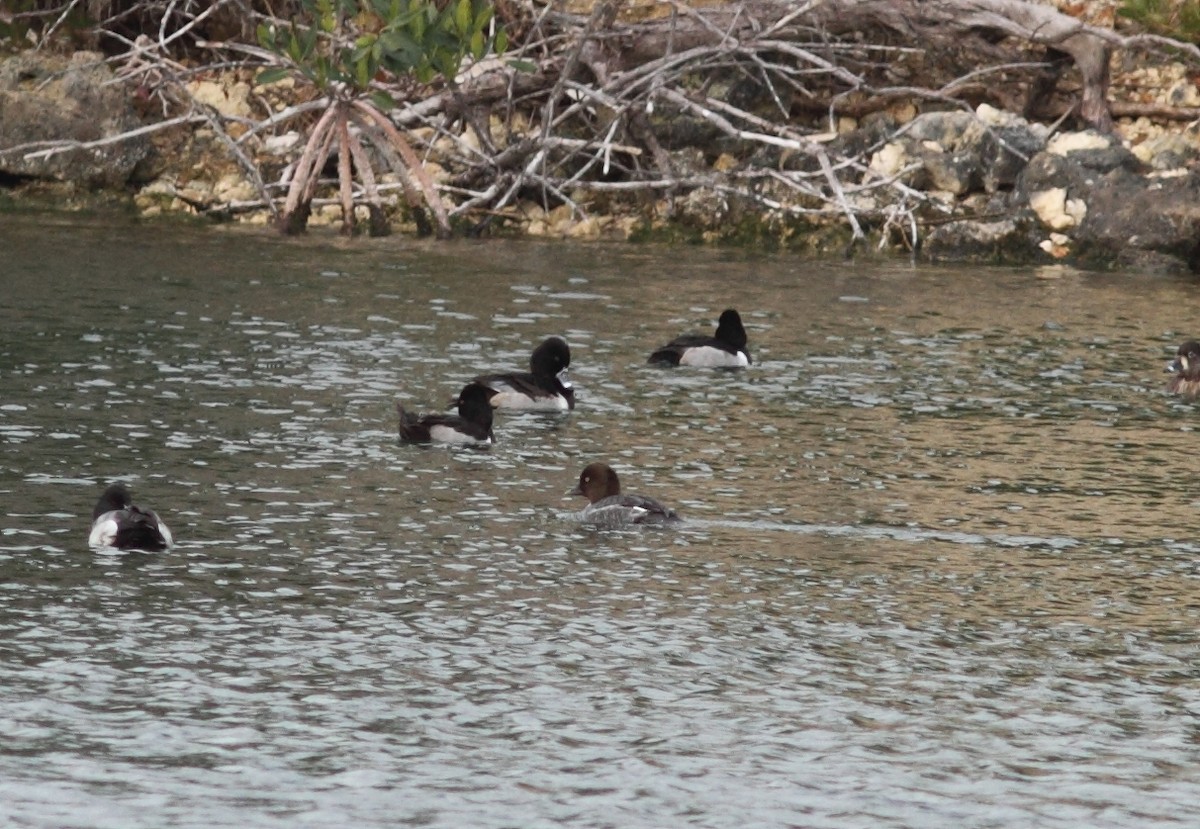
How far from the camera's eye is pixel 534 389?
54.4 ft

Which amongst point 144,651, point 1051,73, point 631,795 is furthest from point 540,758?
point 1051,73

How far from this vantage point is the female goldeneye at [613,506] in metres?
12.4

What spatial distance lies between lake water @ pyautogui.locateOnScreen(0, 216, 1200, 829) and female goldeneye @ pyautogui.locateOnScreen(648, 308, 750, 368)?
9.2 inches

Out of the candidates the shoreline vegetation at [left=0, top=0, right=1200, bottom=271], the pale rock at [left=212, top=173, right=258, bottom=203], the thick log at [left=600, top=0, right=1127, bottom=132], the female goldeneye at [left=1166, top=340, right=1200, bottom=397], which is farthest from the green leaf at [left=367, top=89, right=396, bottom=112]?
the female goldeneye at [left=1166, top=340, right=1200, bottom=397]

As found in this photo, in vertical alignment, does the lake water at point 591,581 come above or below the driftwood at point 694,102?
below

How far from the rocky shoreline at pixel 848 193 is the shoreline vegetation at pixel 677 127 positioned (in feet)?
0.14

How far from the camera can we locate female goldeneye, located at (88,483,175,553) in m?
11.1

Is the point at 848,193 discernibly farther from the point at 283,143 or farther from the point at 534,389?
the point at 534,389

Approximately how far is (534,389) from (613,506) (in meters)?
4.27

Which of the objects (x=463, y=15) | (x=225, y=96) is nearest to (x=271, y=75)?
(x=463, y=15)

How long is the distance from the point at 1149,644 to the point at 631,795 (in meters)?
3.50

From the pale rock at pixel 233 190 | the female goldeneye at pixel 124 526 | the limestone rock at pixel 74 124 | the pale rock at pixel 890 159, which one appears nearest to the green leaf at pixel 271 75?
the pale rock at pixel 233 190

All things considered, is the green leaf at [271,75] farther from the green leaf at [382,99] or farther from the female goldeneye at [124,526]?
the female goldeneye at [124,526]

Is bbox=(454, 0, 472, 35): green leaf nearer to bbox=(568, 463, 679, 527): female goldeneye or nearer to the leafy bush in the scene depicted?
the leafy bush
